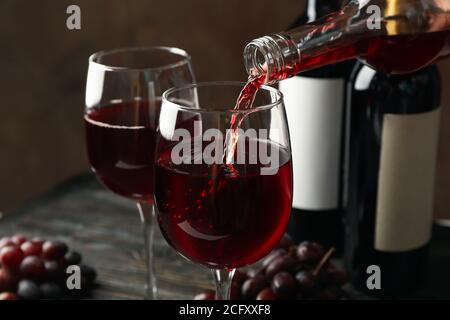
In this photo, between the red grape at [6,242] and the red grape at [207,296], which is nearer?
the red grape at [207,296]

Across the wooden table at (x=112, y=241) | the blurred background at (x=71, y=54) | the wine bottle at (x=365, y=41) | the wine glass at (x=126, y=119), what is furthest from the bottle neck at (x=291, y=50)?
the blurred background at (x=71, y=54)

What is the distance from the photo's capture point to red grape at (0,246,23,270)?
1.16 m

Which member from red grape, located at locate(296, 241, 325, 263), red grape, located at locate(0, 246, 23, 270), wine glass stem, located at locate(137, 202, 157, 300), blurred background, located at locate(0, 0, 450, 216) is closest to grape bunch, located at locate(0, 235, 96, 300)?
red grape, located at locate(0, 246, 23, 270)

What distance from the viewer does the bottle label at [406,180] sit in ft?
3.59

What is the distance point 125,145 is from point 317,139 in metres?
0.36

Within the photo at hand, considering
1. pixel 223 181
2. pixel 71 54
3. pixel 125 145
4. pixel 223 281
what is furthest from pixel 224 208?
pixel 71 54

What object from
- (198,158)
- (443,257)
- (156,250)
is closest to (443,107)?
(443,257)

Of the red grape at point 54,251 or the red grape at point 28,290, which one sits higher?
the red grape at point 54,251

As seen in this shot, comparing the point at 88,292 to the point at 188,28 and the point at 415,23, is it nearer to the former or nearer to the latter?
the point at 415,23

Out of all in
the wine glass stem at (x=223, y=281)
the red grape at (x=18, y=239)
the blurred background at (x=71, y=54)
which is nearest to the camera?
the wine glass stem at (x=223, y=281)

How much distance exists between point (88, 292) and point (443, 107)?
46.2 inches

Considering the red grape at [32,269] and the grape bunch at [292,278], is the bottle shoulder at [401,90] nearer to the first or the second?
the grape bunch at [292,278]

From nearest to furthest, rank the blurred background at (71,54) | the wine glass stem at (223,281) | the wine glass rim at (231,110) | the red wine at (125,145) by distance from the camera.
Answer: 1. the wine glass rim at (231,110)
2. the wine glass stem at (223,281)
3. the red wine at (125,145)
4. the blurred background at (71,54)

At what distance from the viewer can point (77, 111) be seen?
2443mm
